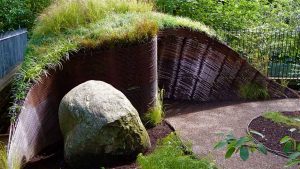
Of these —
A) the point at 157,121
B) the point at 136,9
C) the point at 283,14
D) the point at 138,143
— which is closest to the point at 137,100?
the point at 157,121

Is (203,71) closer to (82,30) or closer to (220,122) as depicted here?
(220,122)

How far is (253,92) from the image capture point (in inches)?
305

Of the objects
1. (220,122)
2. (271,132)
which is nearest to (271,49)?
(220,122)

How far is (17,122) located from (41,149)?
88cm

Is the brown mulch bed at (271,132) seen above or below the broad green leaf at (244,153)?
below

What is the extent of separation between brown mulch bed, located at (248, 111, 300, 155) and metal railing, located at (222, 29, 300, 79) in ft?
9.11

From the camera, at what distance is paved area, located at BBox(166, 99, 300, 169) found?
4590mm

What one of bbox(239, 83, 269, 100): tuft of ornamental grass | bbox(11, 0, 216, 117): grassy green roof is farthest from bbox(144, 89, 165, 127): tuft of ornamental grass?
bbox(239, 83, 269, 100): tuft of ornamental grass

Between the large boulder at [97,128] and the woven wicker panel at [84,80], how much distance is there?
1.49 ft

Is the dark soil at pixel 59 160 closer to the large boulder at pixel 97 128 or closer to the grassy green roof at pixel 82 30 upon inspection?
the large boulder at pixel 97 128

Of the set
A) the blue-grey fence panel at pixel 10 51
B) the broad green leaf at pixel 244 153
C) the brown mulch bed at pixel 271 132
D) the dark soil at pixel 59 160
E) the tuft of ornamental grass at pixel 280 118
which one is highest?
the broad green leaf at pixel 244 153

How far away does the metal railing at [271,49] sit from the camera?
9.05 meters

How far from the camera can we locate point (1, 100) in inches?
255

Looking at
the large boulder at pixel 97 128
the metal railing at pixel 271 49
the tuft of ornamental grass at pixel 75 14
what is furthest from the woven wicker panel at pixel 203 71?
the large boulder at pixel 97 128
